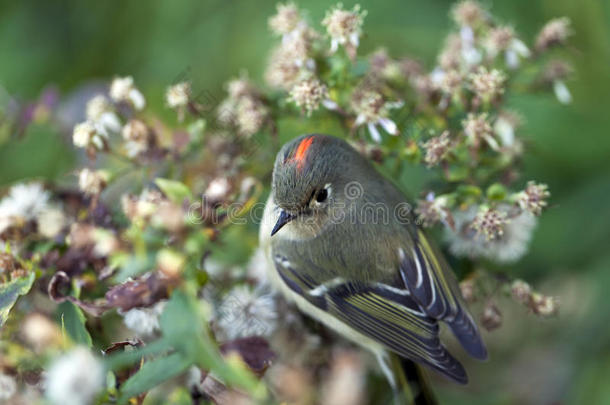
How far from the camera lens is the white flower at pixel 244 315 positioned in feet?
5.64

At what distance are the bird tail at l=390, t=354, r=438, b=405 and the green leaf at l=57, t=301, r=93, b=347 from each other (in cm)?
93

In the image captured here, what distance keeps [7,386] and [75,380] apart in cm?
43

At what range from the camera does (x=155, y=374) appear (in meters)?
1.11

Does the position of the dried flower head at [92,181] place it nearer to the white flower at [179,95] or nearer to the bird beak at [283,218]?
the white flower at [179,95]

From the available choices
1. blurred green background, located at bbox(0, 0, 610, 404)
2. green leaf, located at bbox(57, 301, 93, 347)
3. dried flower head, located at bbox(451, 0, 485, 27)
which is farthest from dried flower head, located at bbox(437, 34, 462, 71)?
green leaf, located at bbox(57, 301, 93, 347)

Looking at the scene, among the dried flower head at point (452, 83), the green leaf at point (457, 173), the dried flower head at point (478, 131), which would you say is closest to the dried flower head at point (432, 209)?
the green leaf at point (457, 173)

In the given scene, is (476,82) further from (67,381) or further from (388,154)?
(67,381)

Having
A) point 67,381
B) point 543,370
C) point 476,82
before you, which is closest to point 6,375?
point 67,381

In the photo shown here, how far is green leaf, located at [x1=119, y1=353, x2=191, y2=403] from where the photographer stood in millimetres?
1096

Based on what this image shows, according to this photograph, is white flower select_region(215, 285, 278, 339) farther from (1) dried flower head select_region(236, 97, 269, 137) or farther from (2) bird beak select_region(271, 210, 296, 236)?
(1) dried flower head select_region(236, 97, 269, 137)

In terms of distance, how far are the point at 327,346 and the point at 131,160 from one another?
834 mm

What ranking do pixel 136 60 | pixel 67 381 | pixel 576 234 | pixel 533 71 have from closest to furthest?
pixel 67 381, pixel 533 71, pixel 576 234, pixel 136 60

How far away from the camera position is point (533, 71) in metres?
1.90

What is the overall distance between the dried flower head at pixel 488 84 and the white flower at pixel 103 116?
3.42 feet
